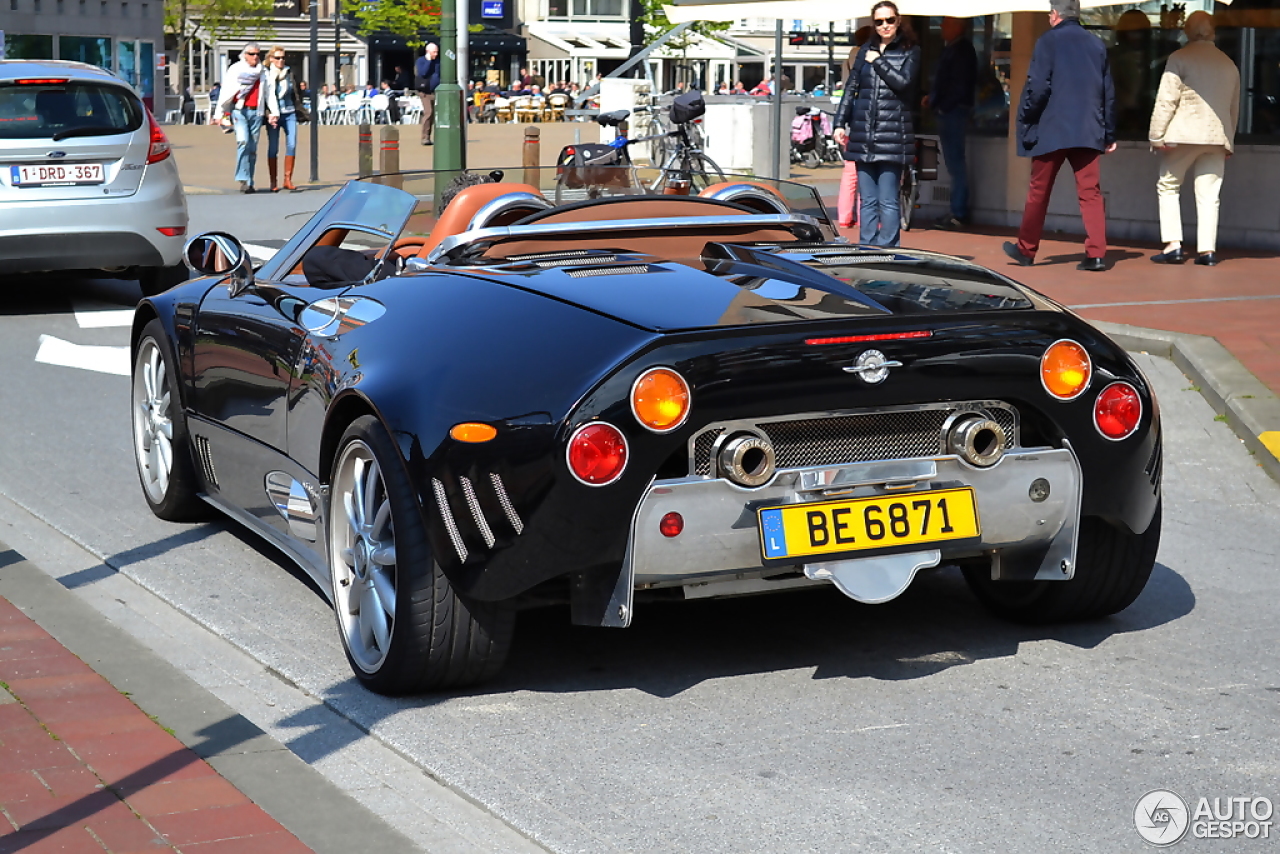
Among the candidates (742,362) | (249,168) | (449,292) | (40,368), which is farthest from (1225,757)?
(249,168)

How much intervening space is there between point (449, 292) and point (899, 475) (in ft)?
3.92

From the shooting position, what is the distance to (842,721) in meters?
4.21

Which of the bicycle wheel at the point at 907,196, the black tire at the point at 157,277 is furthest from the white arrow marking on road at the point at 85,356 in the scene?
the bicycle wheel at the point at 907,196

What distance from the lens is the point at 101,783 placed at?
3.75 meters

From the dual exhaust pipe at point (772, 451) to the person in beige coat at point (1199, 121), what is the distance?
9.42 m

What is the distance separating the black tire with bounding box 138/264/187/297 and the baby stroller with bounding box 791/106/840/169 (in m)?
17.5

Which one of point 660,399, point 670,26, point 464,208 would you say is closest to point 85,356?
point 464,208

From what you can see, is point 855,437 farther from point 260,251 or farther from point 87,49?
point 87,49

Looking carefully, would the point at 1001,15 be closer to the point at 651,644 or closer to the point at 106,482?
the point at 106,482

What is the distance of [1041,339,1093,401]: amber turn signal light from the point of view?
14.2 ft

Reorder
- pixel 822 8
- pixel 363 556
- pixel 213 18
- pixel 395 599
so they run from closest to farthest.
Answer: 1. pixel 395 599
2. pixel 363 556
3. pixel 822 8
4. pixel 213 18

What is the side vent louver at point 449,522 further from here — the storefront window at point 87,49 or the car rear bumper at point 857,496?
the storefront window at point 87,49

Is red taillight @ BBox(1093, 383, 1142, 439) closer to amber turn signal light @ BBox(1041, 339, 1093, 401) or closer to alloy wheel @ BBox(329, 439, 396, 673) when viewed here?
amber turn signal light @ BBox(1041, 339, 1093, 401)

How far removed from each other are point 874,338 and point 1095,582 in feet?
3.72
